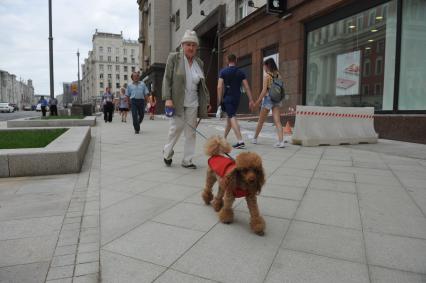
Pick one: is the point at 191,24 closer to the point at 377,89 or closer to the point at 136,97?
the point at 136,97

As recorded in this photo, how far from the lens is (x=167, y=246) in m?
2.72

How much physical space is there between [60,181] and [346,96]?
9.32m

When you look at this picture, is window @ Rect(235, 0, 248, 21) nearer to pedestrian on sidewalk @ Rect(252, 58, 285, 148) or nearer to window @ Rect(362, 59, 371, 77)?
window @ Rect(362, 59, 371, 77)

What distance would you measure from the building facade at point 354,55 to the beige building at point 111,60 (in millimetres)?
108914

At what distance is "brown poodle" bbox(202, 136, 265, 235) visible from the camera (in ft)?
8.95

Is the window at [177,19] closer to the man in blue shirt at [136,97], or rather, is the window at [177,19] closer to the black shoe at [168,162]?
the man in blue shirt at [136,97]

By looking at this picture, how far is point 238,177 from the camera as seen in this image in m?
2.85

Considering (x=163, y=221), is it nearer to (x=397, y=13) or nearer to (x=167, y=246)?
(x=167, y=246)

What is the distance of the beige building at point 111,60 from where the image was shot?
11800 cm

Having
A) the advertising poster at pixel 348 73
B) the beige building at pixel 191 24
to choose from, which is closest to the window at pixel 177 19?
the beige building at pixel 191 24

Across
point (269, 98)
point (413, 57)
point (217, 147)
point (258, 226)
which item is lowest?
point (258, 226)

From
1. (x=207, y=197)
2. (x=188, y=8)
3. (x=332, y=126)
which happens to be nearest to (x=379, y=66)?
(x=332, y=126)

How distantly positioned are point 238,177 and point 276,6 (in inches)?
457

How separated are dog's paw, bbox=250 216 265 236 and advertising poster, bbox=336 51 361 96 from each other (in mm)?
9234
